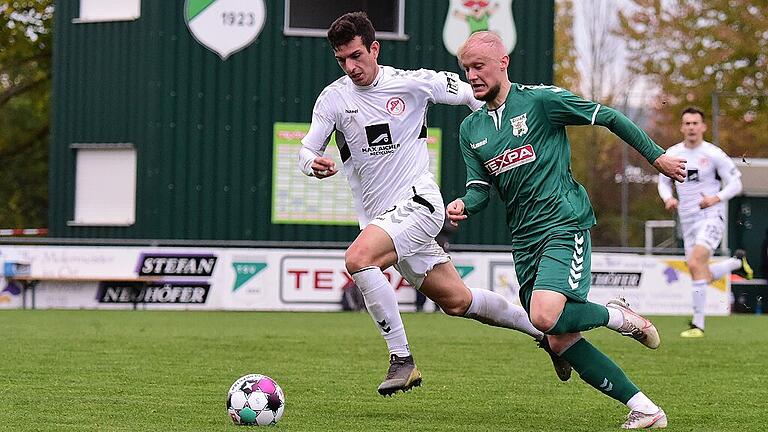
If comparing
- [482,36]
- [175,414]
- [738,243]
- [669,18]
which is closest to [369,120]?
[482,36]

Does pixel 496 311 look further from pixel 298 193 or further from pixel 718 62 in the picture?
pixel 718 62

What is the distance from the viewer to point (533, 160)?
23.3 feet

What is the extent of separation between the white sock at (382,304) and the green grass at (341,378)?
40 cm

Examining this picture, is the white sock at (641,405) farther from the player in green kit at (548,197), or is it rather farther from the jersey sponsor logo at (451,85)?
the jersey sponsor logo at (451,85)

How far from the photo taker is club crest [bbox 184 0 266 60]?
22.5m

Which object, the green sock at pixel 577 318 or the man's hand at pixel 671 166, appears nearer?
the man's hand at pixel 671 166

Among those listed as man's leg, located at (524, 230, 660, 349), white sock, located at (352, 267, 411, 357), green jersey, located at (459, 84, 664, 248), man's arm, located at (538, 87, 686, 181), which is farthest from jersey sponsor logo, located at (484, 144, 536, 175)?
white sock, located at (352, 267, 411, 357)

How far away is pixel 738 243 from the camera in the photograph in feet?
88.5

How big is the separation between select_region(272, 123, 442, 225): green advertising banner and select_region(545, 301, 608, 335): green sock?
15.9 metres

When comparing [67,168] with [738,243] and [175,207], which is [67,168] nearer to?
[175,207]

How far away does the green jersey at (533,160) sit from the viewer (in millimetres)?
7070

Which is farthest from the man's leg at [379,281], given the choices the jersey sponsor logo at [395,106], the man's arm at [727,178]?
the man's arm at [727,178]

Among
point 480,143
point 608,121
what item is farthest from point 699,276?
point 608,121

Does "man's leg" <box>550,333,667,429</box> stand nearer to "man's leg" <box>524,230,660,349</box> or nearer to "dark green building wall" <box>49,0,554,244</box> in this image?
"man's leg" <box>524,230,660,349</box>
